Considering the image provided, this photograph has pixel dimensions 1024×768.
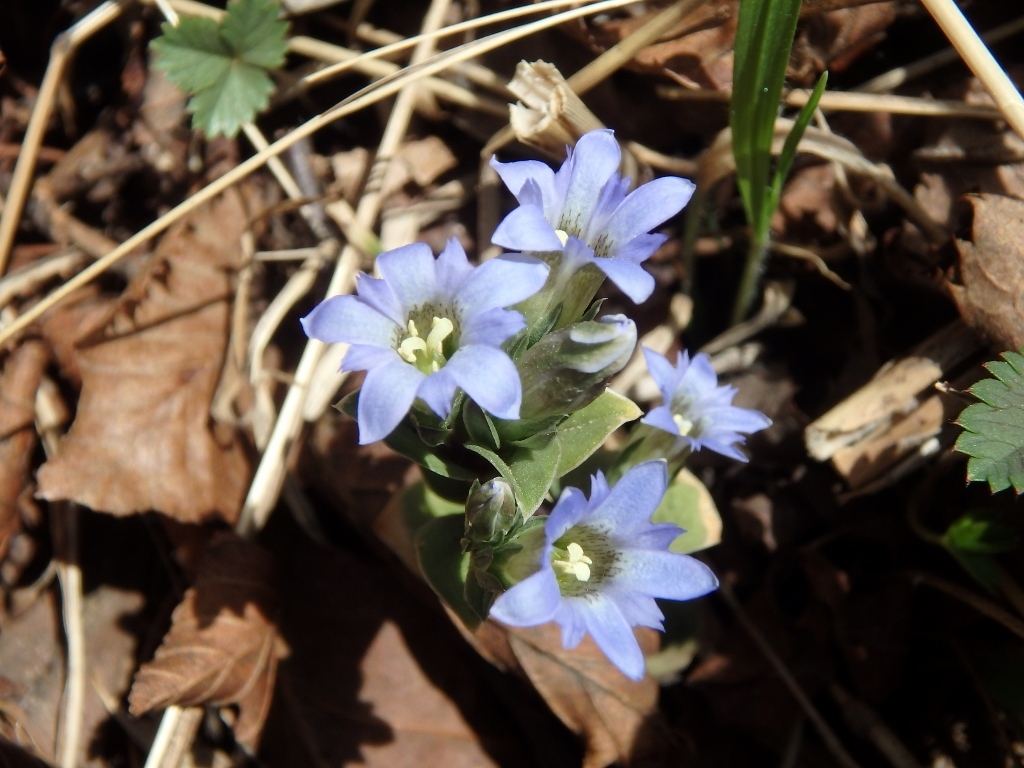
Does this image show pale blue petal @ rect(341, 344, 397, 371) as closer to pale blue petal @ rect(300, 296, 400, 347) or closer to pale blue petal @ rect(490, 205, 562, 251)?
pale blue petal @ rect(300, 296, 400, 347)

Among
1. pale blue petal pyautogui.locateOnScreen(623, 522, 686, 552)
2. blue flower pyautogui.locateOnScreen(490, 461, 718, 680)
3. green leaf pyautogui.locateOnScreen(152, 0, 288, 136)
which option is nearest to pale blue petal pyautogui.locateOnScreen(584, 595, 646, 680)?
blue flower pyautogui.locateOnScreen(490, 461, 718, 680)

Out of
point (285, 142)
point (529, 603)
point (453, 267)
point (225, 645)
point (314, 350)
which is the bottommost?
point (225, 645)

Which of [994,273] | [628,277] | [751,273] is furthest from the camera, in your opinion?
[751,273]

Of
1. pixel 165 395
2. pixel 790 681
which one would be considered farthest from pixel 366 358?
pixel 790 681

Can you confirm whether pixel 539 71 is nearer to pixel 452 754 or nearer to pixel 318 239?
pixel 318 239

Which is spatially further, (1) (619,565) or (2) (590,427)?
(2) (590,427)

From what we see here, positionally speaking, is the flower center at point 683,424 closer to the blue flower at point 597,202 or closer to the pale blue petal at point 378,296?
the blue flower at point 597,202

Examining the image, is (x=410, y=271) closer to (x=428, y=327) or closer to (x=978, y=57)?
(x=428, y=327)
